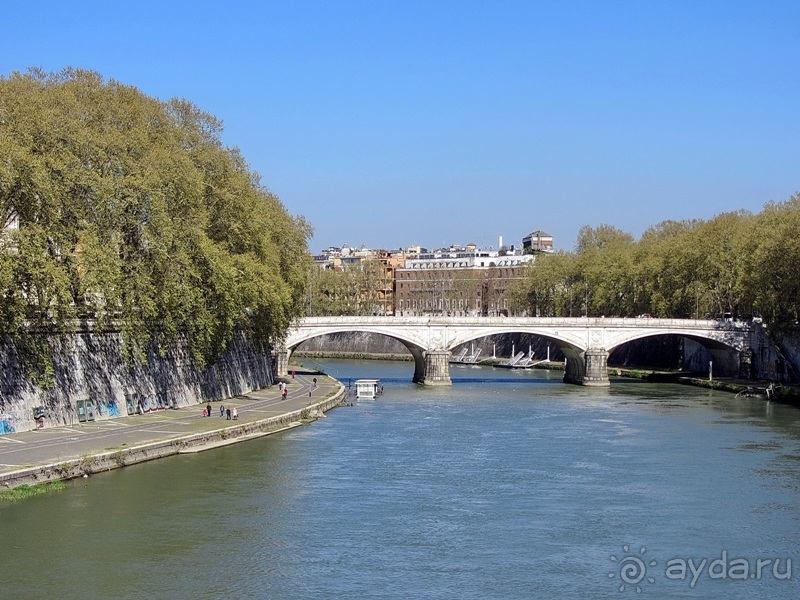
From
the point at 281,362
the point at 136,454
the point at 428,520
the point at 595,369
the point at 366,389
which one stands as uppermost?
the point at 281,362

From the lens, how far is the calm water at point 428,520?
25.4m

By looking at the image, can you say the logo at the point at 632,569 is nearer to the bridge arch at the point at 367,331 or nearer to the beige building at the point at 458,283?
the bridge arch at the point at 367,331

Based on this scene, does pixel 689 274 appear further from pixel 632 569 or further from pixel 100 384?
pixel 632 569

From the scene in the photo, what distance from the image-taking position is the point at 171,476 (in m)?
35.2

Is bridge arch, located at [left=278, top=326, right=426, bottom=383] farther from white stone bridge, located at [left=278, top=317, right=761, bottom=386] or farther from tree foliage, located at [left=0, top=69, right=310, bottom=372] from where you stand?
tree foliage, located at [left=0, top=69, right=310, bottom=372]

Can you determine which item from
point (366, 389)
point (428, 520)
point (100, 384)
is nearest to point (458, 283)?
point (366, 389)

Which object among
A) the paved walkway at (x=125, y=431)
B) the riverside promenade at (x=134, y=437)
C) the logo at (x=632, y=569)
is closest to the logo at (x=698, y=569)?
the logo at (x=632, y=569)

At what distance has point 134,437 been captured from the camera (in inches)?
1534

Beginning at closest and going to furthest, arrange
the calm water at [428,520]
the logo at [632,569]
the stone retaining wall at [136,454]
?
the calm water at [428,520], the logo at [632,569], the stone retaining wall at [136,454]

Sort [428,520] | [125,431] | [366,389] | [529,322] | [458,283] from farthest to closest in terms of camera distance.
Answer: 1. [458,283]
2. [529,322]
3. [366,389]
4. [125,431]
5. [428,520]

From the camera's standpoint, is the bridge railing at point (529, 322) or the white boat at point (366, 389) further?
the bridge railing at point (529, 322)

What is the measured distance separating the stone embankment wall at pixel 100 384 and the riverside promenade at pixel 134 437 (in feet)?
1.65

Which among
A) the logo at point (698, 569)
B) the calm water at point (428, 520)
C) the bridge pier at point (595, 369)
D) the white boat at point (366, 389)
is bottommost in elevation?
the logo at point (698, 569)

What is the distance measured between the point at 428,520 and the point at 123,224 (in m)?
18.9
